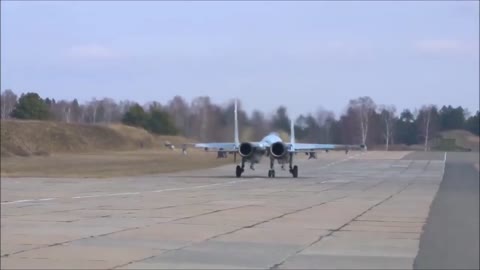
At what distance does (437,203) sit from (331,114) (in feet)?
31.7

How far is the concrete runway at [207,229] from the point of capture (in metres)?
13.1

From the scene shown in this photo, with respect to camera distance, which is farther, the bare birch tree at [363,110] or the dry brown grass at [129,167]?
the dry brown grass at [129,167]

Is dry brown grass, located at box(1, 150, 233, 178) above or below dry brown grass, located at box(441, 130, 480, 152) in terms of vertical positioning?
below

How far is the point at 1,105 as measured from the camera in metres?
11.2

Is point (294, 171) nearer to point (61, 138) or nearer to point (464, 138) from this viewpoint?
point (464, 138)

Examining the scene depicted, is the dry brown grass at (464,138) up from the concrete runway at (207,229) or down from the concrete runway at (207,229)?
up

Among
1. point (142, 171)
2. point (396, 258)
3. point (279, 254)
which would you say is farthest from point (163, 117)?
point (142, 171)

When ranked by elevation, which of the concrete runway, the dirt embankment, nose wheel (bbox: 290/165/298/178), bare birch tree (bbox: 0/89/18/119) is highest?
bare birch tree (bbox: 0/89/18/119)

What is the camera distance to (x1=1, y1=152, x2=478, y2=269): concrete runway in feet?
43.1

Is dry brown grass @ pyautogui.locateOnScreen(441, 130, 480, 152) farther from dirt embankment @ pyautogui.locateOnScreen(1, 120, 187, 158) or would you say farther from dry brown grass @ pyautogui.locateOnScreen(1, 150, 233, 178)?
dry brown grass @ pyautogui.locateOnScreen(1, 150, 233, 178)

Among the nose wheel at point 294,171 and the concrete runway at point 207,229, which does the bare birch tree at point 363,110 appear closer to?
the concrete runway at point 207,229

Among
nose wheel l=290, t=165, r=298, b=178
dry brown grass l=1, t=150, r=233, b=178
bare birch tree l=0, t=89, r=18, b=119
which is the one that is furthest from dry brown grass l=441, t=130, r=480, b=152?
nose wheel l=290, t=165, r=298, b=178

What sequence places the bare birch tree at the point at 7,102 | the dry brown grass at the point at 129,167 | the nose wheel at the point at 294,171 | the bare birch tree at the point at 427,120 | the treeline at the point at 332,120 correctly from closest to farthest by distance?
the bare birch tree at the point at 7,102
the treeline at the point at 332,120
the bare birch tree at the point at 427,120
the dry brown grass at the point at 129,167
the nose wheel at the point at 294,171

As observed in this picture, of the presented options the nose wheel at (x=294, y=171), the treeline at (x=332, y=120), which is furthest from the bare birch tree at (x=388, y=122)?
the nose wheel at (x=294, y=171)
